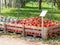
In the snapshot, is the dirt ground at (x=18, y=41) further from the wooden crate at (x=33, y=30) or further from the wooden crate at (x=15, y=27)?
the wooden crate at (x=15, y=27)

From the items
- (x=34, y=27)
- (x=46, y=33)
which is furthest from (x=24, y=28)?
(x=46, y=33)

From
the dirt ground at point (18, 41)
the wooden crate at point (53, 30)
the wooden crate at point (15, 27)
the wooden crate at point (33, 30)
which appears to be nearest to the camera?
the dirt ground at point (18, 41)

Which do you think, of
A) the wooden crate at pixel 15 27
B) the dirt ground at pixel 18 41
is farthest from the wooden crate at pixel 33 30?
the dirt ground at pixel 18 41

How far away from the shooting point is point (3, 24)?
11734 millimetres

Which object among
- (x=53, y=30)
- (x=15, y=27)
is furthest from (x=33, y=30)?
(x=15, y=27)

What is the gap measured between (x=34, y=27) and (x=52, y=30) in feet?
2.69

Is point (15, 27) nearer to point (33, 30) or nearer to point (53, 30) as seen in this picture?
point (33, 30)

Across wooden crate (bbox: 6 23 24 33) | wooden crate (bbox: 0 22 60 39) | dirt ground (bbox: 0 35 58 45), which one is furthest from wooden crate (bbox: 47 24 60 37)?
wooden crate (bbox: 6 23 24 33)

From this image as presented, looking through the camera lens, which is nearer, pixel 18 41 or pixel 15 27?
pixel 18 41

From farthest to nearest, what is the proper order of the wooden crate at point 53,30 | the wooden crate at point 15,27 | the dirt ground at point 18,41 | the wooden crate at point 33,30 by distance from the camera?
the wooden crate at point 15,27, the wooden crate at point 53,30, the wooden crate at point 33,30, the dirt ground at point 18,41

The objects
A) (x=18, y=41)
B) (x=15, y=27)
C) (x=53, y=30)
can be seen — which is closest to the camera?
(x=18, y=41)

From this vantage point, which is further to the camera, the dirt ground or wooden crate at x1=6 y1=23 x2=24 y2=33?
wooden crate at x1=6 y1=23 x2=24 y2=33

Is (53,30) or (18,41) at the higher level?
(53,30)

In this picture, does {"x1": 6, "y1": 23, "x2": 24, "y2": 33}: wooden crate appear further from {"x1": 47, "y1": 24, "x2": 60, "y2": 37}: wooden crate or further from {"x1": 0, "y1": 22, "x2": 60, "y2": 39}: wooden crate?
{"x1": 47, "y1": 24, "x2": 60, "y2": 37}: wooden crate
